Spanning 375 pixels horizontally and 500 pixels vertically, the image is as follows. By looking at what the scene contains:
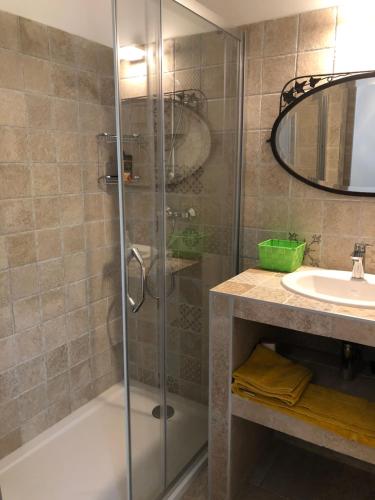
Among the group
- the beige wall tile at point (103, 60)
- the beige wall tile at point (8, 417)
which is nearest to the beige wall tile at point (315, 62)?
the beige wall tile at point (103, 60)

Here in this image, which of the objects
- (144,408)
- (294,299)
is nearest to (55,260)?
(144,408)

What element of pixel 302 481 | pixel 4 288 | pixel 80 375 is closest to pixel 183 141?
pixel 4 288

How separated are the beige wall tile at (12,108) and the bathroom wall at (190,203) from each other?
0.82 m

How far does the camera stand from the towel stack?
140 centimetres

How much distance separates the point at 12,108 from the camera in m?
1.86

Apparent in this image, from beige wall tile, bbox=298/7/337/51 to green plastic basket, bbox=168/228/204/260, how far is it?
0.97 meters

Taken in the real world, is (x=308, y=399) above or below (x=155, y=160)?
below

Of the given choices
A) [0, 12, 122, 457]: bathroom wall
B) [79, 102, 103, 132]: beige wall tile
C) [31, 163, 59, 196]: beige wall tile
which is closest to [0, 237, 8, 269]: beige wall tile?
[0, 12, 122, 457]: bathroom wall

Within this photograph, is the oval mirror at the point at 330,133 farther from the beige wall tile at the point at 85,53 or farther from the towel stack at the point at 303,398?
the beige wall tile at the point at 85,53

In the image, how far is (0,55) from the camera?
1.79 meters

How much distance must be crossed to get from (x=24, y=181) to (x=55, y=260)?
455mm

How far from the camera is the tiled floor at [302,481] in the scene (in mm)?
1810

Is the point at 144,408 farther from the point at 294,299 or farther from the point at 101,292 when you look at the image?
the point at 101,292

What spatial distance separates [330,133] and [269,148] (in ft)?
0.98
